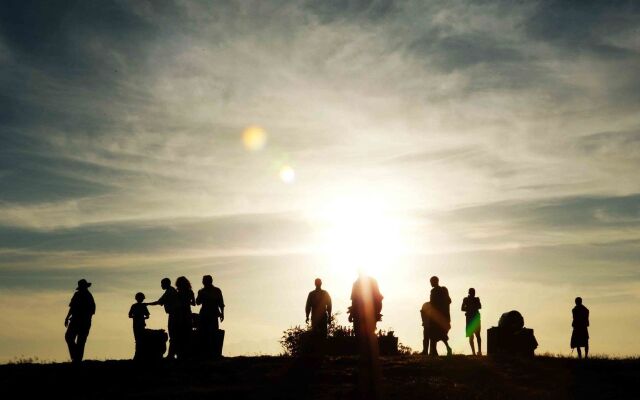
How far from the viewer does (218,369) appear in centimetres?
1580

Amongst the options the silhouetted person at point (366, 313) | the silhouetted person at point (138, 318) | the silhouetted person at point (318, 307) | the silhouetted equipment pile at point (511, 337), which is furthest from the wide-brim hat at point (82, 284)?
the silhouetted equipment pile at point (511, 337)

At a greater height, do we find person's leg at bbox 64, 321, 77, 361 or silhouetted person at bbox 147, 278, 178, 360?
silhouetted person at bbox 147, 278, 178, 360

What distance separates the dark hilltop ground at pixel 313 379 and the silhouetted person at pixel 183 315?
Result: 1487 mm

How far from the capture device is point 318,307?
62.7ft

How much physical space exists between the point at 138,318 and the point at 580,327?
14.9 metres

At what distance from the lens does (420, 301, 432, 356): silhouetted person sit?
20031mm

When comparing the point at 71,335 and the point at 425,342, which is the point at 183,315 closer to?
the point at 71,335

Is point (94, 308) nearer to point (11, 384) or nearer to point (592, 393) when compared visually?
point (11, 384)

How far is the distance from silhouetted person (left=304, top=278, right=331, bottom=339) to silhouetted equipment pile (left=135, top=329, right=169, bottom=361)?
4113mm

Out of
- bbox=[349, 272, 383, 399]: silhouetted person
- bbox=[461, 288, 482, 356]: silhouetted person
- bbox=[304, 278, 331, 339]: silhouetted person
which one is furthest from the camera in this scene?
bbox=[461, 288, 482, 356]: silhouetted person

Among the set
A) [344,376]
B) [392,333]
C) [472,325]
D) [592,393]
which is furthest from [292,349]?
[592,393]

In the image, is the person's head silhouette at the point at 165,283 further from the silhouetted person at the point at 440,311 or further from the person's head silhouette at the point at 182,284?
the silhouetted person at the point at 440,311

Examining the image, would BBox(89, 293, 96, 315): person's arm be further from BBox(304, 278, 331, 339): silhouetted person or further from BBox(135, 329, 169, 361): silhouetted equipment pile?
BBox(304, 278, 331, 339): silhouetted person

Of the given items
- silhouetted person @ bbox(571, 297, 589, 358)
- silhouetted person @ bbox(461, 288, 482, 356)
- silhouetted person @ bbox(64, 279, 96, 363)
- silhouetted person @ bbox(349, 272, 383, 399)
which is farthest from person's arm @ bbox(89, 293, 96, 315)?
silhouetted person @ bbox(571, 297, 589, 358)
